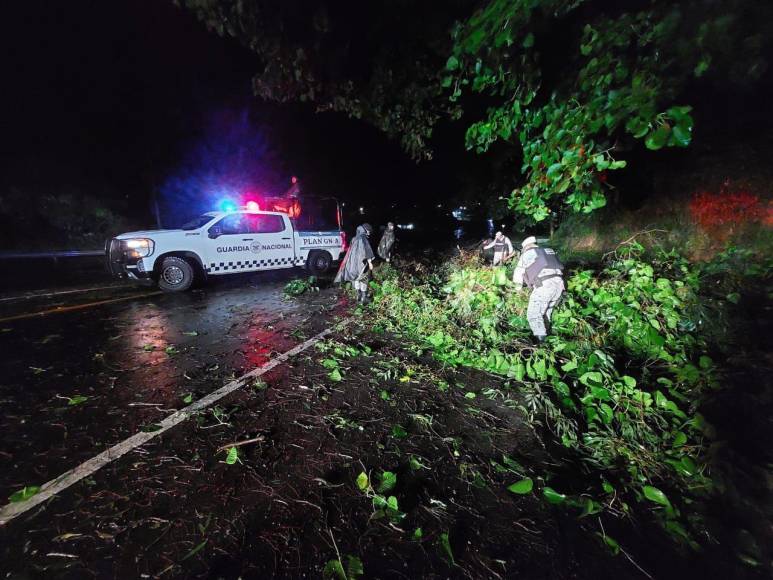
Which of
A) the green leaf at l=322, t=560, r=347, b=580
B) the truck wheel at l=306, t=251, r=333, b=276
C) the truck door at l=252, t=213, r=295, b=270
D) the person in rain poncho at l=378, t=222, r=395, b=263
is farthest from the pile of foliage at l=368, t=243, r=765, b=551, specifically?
the truck wheel at l=306, t=251, r=333, b=276

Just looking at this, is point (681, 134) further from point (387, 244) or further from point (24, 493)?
point (387, 244)

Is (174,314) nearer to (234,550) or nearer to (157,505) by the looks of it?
(157,505)

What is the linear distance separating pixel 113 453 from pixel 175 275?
602 centimetres

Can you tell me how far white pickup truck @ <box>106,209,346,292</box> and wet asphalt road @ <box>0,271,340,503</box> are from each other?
592 mm

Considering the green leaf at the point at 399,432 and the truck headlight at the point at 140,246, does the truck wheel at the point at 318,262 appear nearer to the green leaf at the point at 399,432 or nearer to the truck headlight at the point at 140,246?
the truck headlight at the point at 140,246

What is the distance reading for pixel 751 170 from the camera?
725cm

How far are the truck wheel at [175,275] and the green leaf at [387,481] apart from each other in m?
7.15

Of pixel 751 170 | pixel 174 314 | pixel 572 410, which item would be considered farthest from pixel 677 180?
pixel 174 314

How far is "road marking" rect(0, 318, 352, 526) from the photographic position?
1.98 meters

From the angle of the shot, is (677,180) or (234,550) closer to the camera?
(234,550)

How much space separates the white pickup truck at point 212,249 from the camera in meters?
6.97

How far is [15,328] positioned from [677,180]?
1462cm

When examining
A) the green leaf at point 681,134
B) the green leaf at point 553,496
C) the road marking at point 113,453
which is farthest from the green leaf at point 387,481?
the green leaf at point 681,134

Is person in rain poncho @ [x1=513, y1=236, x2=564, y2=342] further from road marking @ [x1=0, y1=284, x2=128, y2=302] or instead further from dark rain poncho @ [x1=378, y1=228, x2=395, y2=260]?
road marking @ [x1=0, y1=284, x2=128, y2=302]
